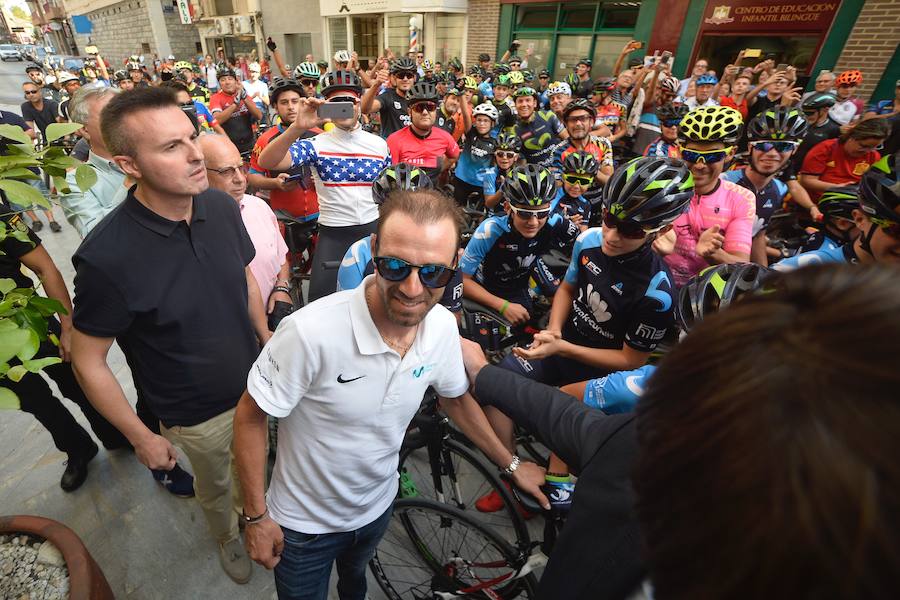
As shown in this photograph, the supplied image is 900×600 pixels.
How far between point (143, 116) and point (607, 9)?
56.9 feet

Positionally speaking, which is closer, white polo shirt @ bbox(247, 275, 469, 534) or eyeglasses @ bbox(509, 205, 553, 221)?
white polo shirt @ bbox(247, 275, 469, 534)

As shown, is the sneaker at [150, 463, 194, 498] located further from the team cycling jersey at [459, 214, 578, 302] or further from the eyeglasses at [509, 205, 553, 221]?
the eyeglasses at [509, 205, 553, 221]

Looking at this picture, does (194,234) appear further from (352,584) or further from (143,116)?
(352,584)

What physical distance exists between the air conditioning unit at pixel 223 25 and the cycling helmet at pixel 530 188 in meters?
37.3

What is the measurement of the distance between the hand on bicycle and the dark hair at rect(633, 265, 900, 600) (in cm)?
160

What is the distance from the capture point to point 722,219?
3383 mm

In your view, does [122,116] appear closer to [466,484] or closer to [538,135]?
[466,484]

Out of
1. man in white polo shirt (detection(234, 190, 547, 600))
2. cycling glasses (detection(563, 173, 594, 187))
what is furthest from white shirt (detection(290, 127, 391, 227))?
man in white polo shirt (detection(234, 190, 547, 600))

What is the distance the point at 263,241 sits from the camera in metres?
3.24

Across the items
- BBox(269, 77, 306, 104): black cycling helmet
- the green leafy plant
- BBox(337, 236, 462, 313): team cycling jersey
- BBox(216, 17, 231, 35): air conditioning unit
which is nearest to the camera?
the green leafy plant

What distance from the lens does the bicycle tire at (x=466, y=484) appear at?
2479 millimetres

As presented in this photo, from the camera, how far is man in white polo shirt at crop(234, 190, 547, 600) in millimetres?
1531

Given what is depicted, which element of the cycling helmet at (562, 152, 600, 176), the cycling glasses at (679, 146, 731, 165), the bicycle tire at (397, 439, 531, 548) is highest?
the cycling glasses at (679, 146, 731, 165)

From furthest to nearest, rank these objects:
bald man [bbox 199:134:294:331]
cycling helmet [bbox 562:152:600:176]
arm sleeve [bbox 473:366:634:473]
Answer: cycling helmet [bbox 562:152:600:176]
bald man [bbox 199:134:294:331]
arm sleeve [bbox 473:366:634:473]
